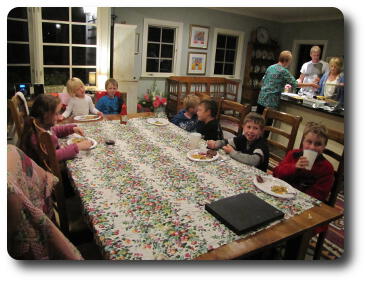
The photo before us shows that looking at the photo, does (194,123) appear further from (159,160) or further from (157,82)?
(157,82)

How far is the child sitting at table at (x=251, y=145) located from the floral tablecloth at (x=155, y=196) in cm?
7

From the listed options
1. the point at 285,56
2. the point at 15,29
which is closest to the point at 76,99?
the point at 15,29

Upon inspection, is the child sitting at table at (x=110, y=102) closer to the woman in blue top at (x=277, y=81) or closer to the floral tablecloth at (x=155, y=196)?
the floral tablecloth at (x=155, y=196)

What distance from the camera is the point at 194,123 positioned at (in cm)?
211

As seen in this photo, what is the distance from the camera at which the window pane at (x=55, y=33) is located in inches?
119

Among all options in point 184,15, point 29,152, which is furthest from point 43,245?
point 184,15

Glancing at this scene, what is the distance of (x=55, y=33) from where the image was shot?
10.3ft

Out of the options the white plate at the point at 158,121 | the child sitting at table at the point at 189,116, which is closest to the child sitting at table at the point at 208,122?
the child sitting at table at the point at 189,116

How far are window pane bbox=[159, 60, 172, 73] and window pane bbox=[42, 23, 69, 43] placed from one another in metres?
1.69

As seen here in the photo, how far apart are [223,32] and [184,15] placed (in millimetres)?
811

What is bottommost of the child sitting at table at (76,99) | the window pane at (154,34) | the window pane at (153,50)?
the child sitting at table at (76,99)

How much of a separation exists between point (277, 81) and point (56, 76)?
7.78 ft

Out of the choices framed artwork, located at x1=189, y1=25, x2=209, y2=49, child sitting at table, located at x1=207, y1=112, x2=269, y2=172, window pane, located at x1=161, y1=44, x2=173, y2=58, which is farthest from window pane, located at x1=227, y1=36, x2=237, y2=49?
child sitting at table, located at x1=207, y1=112, x2=269, y2=172

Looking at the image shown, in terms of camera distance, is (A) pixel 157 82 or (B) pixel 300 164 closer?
(B) pixel 300 164
